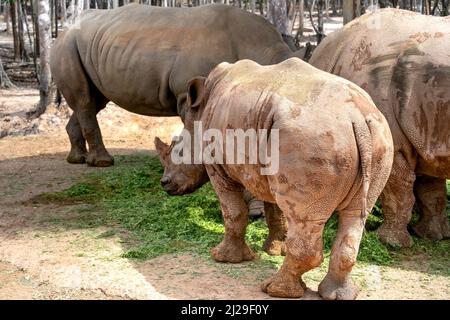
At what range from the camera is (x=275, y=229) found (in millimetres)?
6121

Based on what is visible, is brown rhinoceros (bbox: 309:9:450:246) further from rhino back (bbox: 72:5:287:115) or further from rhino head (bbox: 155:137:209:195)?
rhino back (bbox: 72:5:287:115)

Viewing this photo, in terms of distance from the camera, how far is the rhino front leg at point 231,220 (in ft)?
18.8

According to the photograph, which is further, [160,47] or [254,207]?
[160,47]

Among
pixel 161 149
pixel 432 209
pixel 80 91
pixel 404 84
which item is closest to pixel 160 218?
pixel 161 149

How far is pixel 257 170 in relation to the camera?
16.7ft

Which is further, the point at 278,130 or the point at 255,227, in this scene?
the point at 255,227

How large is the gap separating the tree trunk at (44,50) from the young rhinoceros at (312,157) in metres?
8.99

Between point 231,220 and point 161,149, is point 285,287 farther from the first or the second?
point 161,149

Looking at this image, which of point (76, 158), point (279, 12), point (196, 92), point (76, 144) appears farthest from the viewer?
point (279, 12)

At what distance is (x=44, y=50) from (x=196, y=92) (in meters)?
8.53

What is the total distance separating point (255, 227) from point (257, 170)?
1.98 m

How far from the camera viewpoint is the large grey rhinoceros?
8234 millimetres
